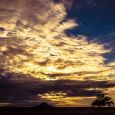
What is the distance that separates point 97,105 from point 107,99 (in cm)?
342

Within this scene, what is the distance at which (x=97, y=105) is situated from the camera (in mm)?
85375

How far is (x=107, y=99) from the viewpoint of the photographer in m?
84.9
